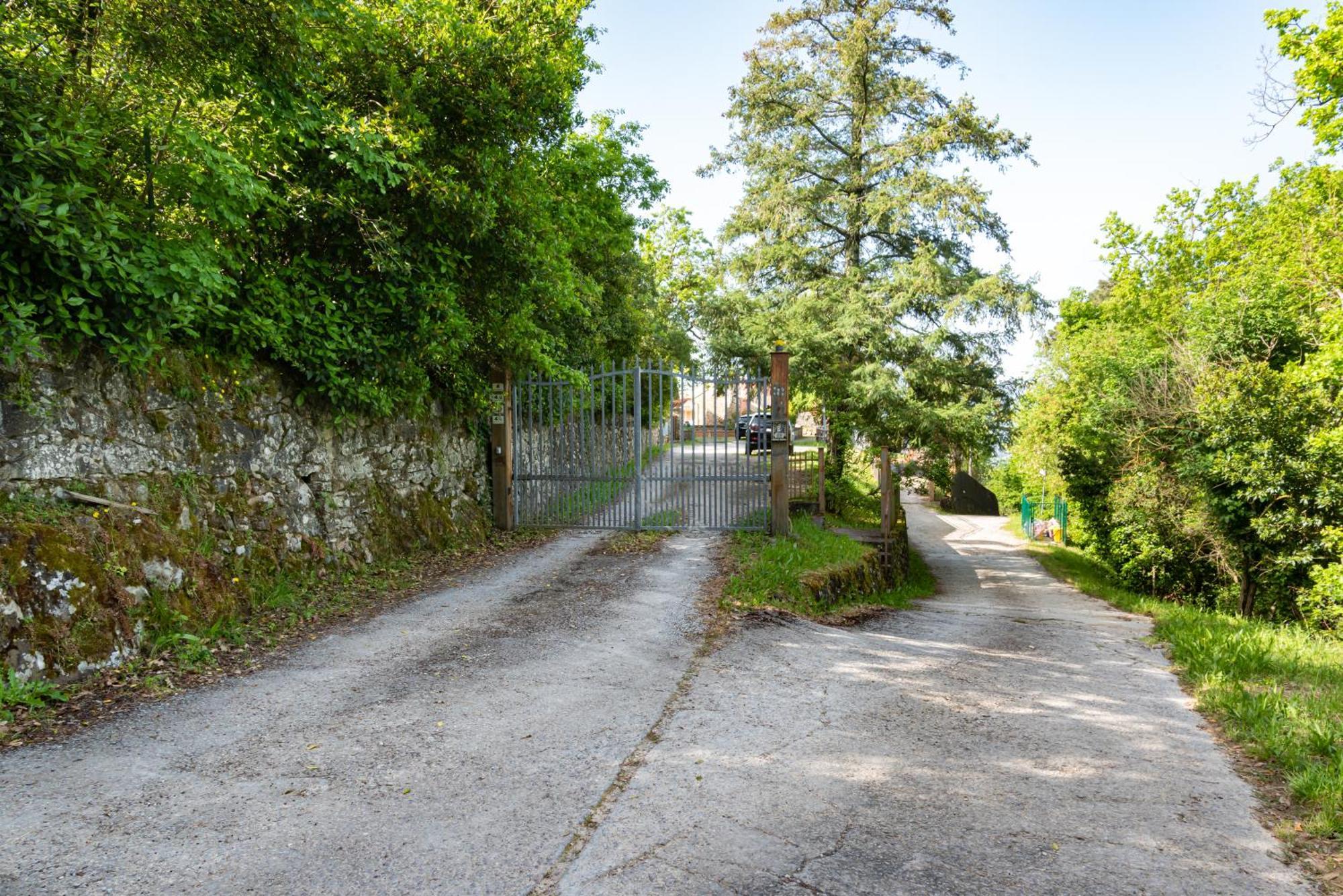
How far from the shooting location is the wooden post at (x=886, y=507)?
13.5 meters

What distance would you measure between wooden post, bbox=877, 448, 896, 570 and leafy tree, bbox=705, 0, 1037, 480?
1.55m

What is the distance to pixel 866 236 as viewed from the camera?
18.0 m

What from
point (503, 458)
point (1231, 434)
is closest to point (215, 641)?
point (503, 458)

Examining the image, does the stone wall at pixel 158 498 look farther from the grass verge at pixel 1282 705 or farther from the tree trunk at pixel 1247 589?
the tree trunk at pixel 1247 589

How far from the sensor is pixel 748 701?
4863 millimetres

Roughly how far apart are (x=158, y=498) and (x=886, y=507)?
38.1ft

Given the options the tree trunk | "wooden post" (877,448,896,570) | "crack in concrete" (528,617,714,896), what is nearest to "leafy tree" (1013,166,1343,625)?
the tree trunk

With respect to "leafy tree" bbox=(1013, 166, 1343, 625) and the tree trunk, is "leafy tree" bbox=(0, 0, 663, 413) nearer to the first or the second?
"leafy tree" bbox=(1013, 166, 1343, 625)

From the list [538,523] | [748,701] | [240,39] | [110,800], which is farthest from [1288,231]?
[110,800]

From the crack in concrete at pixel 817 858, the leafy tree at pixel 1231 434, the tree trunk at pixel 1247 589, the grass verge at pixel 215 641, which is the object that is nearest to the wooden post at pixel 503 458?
the grass verge at pixel 215 641

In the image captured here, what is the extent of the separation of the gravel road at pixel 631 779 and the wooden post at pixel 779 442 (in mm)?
4069

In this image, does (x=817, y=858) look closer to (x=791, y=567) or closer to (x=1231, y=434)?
(x=791, y=567)

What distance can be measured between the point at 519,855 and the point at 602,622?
3.72 meters

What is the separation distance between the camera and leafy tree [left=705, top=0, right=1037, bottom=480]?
15.5 metres
